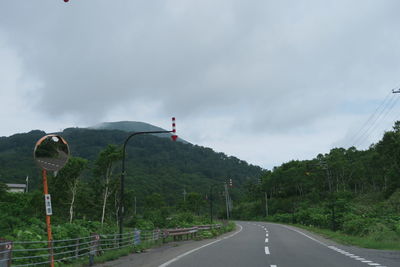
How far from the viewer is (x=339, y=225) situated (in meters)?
40.2

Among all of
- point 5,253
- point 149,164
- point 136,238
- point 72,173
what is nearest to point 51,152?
point 5,253

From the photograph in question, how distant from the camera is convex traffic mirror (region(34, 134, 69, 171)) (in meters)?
8.11

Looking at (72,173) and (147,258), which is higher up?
(72,173)

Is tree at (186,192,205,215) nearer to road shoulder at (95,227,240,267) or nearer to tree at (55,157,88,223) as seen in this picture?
tree at (55,157,88,223)

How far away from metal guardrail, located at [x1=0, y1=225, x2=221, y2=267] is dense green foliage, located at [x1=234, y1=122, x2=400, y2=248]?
17.1 metres

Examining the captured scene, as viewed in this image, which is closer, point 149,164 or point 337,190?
point 337,190

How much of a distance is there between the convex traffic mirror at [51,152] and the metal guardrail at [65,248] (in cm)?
198

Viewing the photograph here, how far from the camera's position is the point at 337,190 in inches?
3324

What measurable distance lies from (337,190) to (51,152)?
84.9 meters

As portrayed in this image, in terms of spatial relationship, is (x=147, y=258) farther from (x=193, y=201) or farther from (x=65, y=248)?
(x=193, y=201)

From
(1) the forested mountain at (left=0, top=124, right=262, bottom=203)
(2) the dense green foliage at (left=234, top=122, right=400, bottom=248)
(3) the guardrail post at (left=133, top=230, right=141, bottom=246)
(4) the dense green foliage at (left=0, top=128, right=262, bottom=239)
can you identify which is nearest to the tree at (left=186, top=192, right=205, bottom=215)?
(4) the dense green foliage at (left=0, top=128, right=262, bottom=239)

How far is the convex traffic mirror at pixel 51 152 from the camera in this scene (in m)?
8.11

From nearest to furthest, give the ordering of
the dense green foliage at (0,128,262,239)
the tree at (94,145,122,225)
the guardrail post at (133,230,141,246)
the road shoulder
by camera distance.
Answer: the road shoulder < the guardrail post at (133,230,141,246) < the dense green foliage at (0,128,262,239) < the tree at (94,145,122,225)

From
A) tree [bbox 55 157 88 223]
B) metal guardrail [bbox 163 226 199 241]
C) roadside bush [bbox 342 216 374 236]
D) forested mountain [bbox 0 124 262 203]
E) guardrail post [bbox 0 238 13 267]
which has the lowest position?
roadside bush [bbox 342 216 374 236]
